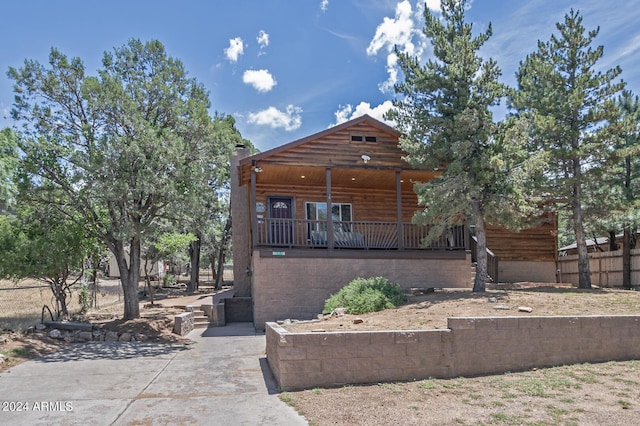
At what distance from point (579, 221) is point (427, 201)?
16.4 feet

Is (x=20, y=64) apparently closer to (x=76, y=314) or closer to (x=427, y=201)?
(x=76, y=314)

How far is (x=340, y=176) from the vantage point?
14.6 meters

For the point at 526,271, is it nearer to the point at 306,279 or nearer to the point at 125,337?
the point at 306,279

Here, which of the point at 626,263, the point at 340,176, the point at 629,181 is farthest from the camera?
the point at 626,263

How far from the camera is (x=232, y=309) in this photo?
15.0 meters

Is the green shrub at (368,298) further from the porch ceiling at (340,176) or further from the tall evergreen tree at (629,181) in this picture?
the tall evergreen tree at (629,181)

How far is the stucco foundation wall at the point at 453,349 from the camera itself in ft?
20.0

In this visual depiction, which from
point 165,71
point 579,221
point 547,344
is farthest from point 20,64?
point 579,221

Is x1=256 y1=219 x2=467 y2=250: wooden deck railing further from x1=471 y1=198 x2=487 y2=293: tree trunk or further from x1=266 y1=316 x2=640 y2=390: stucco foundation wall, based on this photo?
x1=266 y1=316 x2=640 y2=390: stucco foundation wall

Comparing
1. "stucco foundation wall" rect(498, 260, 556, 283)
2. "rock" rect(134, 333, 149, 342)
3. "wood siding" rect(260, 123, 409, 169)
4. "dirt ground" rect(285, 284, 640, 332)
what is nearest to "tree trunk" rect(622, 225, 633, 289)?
"stucco foundation wall" rect(498, 260, 556, 283)

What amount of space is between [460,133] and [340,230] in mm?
5056

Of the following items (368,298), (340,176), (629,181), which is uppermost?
(340,176)

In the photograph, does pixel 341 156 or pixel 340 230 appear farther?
pixel 340 230

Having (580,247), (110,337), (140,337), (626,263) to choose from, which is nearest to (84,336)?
(110,337)
